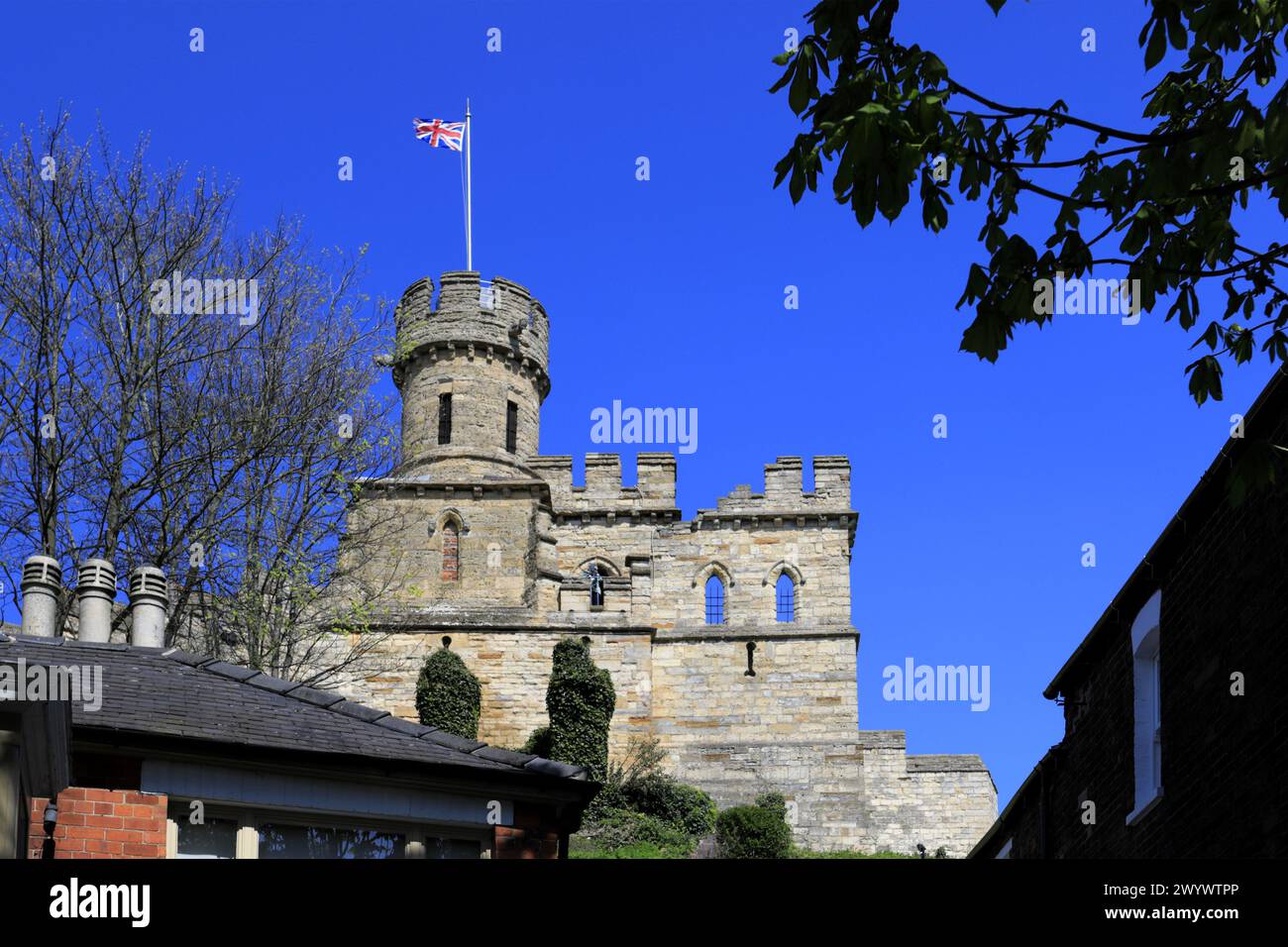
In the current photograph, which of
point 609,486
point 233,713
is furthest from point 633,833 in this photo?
point 233,713

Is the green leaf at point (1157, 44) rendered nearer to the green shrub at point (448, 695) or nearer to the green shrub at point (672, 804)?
the green shrub at point (672, 804)

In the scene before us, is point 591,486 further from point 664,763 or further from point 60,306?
point 60,306

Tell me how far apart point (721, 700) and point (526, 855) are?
35110 millimetres

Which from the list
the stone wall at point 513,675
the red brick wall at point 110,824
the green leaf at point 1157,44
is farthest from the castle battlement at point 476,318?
the green leaf at point 1157,44

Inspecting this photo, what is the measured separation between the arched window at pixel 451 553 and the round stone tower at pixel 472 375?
1.91m

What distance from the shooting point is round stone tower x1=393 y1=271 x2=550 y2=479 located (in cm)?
5325

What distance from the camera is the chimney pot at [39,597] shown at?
16.5 m

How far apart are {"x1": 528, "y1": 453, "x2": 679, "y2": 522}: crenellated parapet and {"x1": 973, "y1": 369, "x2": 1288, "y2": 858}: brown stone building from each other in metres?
35.8

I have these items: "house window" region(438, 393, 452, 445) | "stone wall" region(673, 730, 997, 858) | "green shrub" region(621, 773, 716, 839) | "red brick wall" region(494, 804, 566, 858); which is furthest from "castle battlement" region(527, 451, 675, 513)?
"red brick wall" region(494, 804, 566, 858)

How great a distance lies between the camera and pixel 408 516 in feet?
168

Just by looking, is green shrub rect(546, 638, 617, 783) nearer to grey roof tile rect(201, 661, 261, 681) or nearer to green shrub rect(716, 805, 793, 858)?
green shrub rect(716, 805, 793, 858)

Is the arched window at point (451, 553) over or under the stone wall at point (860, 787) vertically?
over
